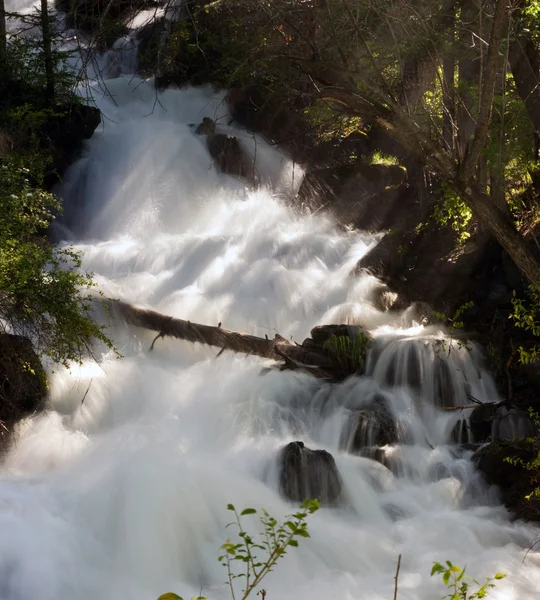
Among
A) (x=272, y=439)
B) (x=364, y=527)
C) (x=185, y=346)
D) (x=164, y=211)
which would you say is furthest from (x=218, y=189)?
(x=364, y=527)

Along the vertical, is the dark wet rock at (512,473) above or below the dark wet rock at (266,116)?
below

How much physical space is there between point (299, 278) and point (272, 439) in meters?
4.96

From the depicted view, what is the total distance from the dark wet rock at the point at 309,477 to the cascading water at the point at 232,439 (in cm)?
14

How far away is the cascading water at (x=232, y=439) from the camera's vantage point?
19.9 ft

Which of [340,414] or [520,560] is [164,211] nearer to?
[340,414]

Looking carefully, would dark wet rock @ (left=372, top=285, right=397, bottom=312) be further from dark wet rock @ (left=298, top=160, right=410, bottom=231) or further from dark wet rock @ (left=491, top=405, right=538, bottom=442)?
dark wet rock @ (left=491, top=405, right=538, bottom=442)

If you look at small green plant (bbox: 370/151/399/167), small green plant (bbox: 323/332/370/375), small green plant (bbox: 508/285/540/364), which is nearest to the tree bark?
small green plant (bbox: 508/285/540/364)

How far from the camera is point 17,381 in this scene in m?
8.16

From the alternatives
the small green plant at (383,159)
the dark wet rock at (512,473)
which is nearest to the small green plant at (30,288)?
the dark wet rock at (512,473)

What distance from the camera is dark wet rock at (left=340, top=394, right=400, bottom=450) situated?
8.55 meters

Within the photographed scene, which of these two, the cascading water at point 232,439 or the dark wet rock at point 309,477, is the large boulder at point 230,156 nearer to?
the cascading water at point 232,439

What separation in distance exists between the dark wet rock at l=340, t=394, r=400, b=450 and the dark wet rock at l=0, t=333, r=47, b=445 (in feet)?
12.3

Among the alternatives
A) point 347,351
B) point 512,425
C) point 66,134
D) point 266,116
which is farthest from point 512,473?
point 266,116

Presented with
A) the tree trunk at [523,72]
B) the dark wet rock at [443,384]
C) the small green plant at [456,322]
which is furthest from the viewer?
the dark wet rock at [443,384]
